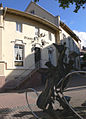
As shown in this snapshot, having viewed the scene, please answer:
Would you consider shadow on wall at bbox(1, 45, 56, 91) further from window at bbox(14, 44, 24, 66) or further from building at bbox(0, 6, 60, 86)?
window at bbox(14, 44, 24, 66)

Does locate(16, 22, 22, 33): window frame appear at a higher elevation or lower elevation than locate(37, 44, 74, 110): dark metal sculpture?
higher

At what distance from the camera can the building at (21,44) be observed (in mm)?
13039

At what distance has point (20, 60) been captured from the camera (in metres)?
14.1

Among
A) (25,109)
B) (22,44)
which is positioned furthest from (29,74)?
(25,109)

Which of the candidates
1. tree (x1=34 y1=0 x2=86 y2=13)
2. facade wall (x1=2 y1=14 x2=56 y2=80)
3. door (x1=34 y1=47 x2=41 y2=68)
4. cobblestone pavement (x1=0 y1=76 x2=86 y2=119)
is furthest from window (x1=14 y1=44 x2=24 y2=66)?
tree (x1=34 y1=0 x2=86 y2=13)

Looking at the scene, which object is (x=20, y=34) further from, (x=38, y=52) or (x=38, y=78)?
(x=38, y=78)

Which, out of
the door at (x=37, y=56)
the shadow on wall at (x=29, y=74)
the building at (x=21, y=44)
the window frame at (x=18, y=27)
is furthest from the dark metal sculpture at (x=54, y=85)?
the window frame at (x=18, y=27)

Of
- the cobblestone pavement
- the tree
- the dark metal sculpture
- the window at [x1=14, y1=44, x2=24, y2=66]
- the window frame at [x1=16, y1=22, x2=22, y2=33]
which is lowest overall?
the cobblestone pavement

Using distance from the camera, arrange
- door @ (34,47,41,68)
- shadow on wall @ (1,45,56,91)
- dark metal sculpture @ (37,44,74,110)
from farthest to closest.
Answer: door @ (34,47,41,68)
shadow on wall @ (1,45,56,91)
dark metal sculpture @ (37,44,74,110)

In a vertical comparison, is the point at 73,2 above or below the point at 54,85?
above

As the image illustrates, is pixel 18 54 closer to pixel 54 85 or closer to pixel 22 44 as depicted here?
pixel 22 44

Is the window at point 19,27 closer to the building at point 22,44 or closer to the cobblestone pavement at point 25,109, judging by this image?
the building at point 22,44

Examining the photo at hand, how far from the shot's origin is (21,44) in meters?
14.3

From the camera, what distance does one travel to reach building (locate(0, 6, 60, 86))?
1304 cm
